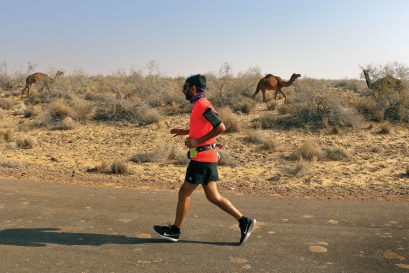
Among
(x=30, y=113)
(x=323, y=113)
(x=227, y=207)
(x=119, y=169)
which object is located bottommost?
(x=119, y=169)

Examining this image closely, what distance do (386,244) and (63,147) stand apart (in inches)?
453

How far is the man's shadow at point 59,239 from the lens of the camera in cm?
516

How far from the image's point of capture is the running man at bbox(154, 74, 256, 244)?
482cm

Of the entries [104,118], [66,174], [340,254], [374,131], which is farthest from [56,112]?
[340,254]

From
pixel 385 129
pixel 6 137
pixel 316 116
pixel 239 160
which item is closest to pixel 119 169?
pixel 239 160

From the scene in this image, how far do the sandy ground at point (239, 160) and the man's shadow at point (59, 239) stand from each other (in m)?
3.26

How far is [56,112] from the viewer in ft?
60.5

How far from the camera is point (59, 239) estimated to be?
5.28m

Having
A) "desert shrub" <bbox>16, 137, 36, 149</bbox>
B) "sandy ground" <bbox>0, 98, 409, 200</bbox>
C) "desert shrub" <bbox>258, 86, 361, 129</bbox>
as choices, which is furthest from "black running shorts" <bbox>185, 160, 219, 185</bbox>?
"desert shrub" <bbox>258, 86, 361, 129</bbox>

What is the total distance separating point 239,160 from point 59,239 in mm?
7691

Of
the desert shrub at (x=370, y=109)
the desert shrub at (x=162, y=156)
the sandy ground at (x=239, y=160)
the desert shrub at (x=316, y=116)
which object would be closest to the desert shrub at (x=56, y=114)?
the sandy ground at (x=239, y=160)

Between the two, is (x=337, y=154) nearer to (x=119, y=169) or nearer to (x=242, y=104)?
(x=119, y=169)

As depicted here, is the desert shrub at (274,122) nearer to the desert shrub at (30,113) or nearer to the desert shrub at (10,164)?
the desert shrub at (10,164)

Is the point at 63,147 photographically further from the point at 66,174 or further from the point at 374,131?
the point at 374,131
